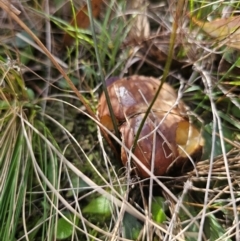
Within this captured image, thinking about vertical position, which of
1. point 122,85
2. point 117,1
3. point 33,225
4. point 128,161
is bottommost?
point 33,225

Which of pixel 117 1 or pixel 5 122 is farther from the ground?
pixel 117 1

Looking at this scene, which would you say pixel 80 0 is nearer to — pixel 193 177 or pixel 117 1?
pixel 117 1

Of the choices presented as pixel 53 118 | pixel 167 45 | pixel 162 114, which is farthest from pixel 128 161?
pixel 167 45
